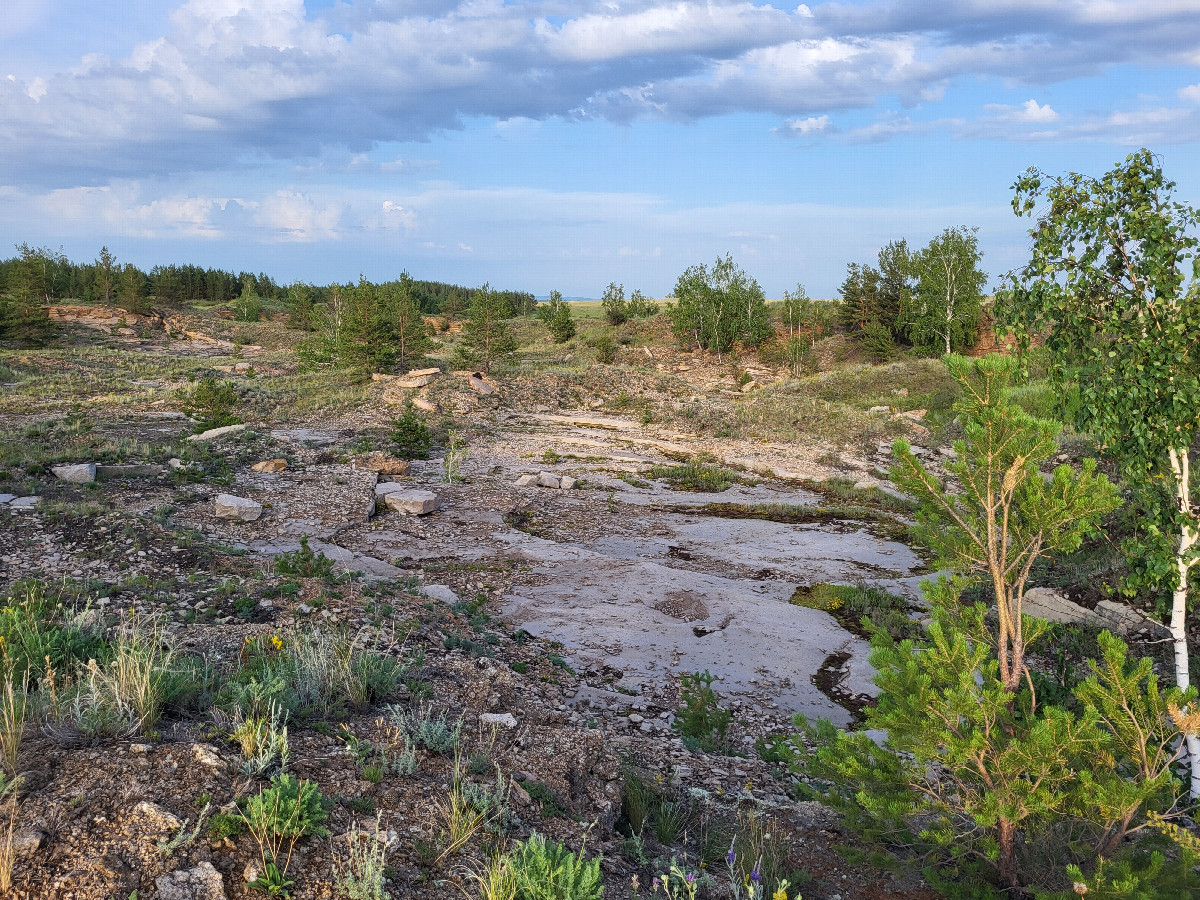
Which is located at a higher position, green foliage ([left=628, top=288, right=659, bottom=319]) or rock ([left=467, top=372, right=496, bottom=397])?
green foliage ([left=628, top=288, right=659, bottom=319])

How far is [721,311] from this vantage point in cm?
5531

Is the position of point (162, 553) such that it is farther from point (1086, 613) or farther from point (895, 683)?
point (1086, 613)

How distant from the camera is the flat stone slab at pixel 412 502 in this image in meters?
14.9

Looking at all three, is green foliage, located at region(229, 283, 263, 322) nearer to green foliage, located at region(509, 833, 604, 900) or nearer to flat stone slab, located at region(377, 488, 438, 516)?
flat stone slab, located at region(377, 488, 438, 516)

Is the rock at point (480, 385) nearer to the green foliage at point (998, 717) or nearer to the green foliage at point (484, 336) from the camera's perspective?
the green foliage at point (484, 336)

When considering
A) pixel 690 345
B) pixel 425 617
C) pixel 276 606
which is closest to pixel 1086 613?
pixel 425 617

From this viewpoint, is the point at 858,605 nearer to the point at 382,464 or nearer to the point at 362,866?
the point at 362,866

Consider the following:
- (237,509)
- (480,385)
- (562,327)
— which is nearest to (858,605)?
(237,509)

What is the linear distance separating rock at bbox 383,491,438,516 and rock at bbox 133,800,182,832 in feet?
37.7

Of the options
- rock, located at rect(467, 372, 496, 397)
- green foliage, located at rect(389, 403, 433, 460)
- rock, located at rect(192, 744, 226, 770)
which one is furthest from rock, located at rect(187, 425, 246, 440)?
rock, located at rect(192, 744, 226, 770)

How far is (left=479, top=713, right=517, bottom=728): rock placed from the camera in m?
5.50

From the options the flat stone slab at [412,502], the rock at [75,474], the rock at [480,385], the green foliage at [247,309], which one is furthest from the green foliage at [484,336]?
the green foliage at [247,309]

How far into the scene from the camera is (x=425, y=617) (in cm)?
830

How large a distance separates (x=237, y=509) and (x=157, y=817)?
35.2 ft
